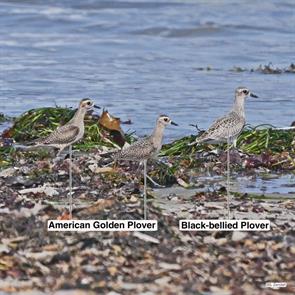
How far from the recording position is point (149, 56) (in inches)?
837

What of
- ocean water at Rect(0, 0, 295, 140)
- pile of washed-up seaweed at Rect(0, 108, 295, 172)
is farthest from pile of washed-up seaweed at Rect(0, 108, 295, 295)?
ocean water at Rect(0, 0, 295, 140)

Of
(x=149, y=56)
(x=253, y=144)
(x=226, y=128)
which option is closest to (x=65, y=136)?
(x=226, y=128)

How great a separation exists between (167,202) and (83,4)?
19393 millimetres

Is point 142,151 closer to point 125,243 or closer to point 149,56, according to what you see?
point 125,243

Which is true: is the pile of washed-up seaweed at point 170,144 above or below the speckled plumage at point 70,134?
below

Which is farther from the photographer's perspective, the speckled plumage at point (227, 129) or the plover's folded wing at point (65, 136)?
the speckled plumage at point (227, 129)

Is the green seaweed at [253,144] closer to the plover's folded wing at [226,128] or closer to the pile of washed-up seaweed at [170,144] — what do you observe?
the pile of washed-up seaweed at [170,144]

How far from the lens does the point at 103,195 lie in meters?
10.1

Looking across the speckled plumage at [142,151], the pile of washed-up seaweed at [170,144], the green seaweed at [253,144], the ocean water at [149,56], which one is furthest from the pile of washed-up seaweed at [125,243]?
the ocean water at [149,56]

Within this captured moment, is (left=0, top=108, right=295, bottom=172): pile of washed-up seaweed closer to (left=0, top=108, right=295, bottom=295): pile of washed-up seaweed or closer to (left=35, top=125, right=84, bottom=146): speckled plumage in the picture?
(left=0, top=108, right=295, bottom=295): pile of washed-up seaweed

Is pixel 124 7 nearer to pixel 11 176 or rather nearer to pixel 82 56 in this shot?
pixel 82 56

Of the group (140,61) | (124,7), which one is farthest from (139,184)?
(124,7)

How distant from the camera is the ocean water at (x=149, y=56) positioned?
→ 16062mm

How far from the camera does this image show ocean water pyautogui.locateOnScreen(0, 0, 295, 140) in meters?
16.1
